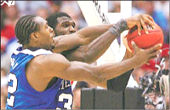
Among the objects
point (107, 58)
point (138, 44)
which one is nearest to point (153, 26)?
point (138, 44)

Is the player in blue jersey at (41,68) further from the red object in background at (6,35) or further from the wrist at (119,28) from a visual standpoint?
the red object in background at (6,35)

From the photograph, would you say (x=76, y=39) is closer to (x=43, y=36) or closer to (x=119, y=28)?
(x=43, y=36)

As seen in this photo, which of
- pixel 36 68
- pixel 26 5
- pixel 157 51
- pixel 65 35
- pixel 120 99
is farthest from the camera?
pixel 26 5

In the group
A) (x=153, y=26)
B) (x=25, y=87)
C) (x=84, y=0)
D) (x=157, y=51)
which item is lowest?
(x=25, y=87)

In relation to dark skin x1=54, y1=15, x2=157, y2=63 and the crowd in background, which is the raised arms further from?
the crowd in background

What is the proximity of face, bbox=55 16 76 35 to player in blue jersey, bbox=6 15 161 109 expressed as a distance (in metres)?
0.80

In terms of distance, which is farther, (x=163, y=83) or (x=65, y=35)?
(x=163, y=83)

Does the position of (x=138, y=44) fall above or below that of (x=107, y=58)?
below

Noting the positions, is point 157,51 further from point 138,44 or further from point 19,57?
point 19,57

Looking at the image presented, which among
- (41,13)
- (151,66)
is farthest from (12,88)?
(41,13)

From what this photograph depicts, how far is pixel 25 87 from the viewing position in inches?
126

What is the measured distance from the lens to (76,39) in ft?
12.3

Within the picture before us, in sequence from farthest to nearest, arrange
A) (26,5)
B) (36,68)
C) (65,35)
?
(26,5) < (65,35) < (36,68)

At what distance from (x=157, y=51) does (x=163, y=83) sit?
310cm
